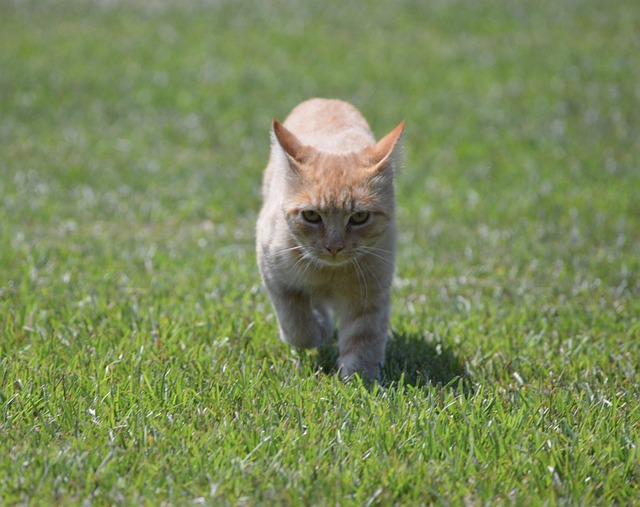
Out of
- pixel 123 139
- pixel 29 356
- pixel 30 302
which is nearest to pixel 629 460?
pixel 29 356

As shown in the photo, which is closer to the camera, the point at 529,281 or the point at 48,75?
the point at 529,281

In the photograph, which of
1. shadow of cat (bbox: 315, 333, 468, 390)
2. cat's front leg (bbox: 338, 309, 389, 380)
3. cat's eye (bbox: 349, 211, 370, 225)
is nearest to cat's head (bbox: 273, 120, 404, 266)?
cat's eye (bbox: 349, 211, 370, 225)

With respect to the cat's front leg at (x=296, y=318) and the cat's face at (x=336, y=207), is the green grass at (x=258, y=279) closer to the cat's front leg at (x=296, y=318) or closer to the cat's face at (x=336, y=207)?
the cat's front leg at (x=296, y=318)

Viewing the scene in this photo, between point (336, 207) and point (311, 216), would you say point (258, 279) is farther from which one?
point (336, 207)

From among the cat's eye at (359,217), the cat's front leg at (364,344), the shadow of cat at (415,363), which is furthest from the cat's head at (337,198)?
the shadow of cat at (415,363)

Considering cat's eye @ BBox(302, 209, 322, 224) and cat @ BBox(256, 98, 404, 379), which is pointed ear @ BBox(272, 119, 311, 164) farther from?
cat's eye @ BBox(302, 209, 322, 224)

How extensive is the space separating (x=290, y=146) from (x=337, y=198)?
422 mm

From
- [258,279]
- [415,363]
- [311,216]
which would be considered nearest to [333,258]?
[311,216]

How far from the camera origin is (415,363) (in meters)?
4.64

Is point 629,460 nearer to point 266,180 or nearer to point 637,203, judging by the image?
point 266,180

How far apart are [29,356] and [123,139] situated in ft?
20.6

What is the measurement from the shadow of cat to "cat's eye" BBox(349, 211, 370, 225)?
2.54ft

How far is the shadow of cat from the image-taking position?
436 centimetres

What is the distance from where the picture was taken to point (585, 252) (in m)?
7.02
